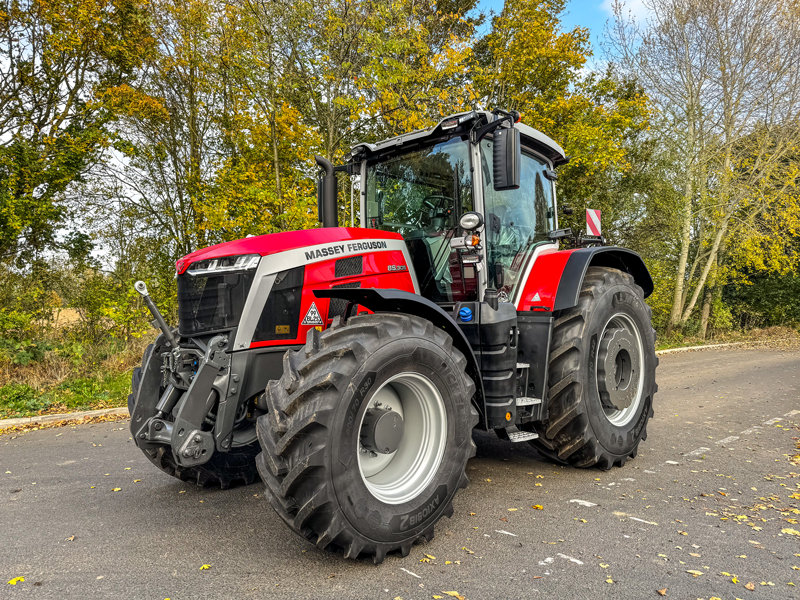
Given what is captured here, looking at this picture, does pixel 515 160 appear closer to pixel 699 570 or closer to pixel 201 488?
pixel 699 570

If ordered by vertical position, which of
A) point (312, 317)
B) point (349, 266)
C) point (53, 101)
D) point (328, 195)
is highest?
point (53, 101)

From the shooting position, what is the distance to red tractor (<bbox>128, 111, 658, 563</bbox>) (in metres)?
2.64

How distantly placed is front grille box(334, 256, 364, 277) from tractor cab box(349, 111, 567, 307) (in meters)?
0.66

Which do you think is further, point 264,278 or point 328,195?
point 328,195

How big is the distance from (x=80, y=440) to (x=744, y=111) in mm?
20333

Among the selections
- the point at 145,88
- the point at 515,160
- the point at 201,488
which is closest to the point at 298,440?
the point at 201,488

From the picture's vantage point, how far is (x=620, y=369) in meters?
4.66

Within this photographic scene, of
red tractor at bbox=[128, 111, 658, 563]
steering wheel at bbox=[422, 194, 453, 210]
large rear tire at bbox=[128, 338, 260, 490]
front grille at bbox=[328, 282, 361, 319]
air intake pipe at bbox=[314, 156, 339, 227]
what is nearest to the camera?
red tractor at bbox=[128, 111, 658, 563]

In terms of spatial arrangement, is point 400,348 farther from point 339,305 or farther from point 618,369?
point 618,369

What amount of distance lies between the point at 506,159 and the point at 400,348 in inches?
59.3

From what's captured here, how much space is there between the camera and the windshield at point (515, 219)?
13.4ft

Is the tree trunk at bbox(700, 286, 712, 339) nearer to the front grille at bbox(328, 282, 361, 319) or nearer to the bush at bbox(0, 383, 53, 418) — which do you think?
the front grille at bbox(328, 282, 361, 319)

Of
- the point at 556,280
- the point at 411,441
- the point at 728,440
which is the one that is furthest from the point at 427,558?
the point at 728,440

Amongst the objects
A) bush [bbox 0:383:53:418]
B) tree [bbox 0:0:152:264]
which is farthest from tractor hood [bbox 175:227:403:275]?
tree [bbox 0:0:152:264]
